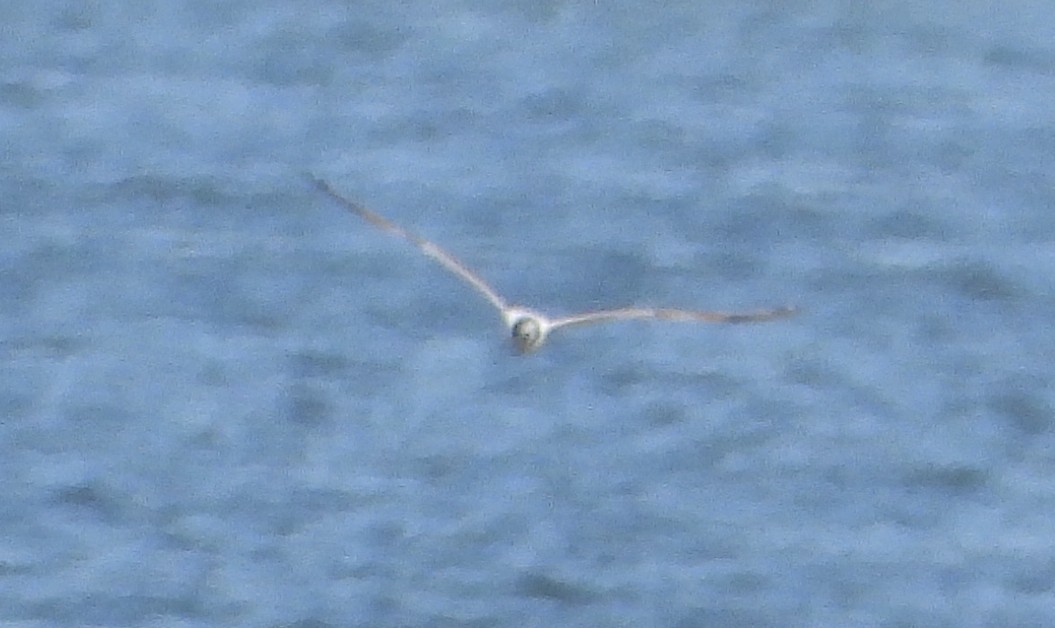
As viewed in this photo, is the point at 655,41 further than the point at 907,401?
Yes

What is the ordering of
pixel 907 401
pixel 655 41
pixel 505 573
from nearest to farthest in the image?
1. pixel 505 573
2. pixel 907 401
3. pixel 655 41

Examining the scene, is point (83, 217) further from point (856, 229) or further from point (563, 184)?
point (856, 229)

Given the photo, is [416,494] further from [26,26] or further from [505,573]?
[26,26]

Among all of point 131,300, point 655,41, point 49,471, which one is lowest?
point 49,471

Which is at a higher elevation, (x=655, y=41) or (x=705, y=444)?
(x=655, y=41)

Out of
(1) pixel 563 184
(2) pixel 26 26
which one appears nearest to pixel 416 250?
(1) pixel 563 184

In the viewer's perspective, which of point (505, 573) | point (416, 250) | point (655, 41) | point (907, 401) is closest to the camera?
point (505, 573)

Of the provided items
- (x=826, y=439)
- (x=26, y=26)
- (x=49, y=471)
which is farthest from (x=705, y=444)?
(x=26, y=26)
